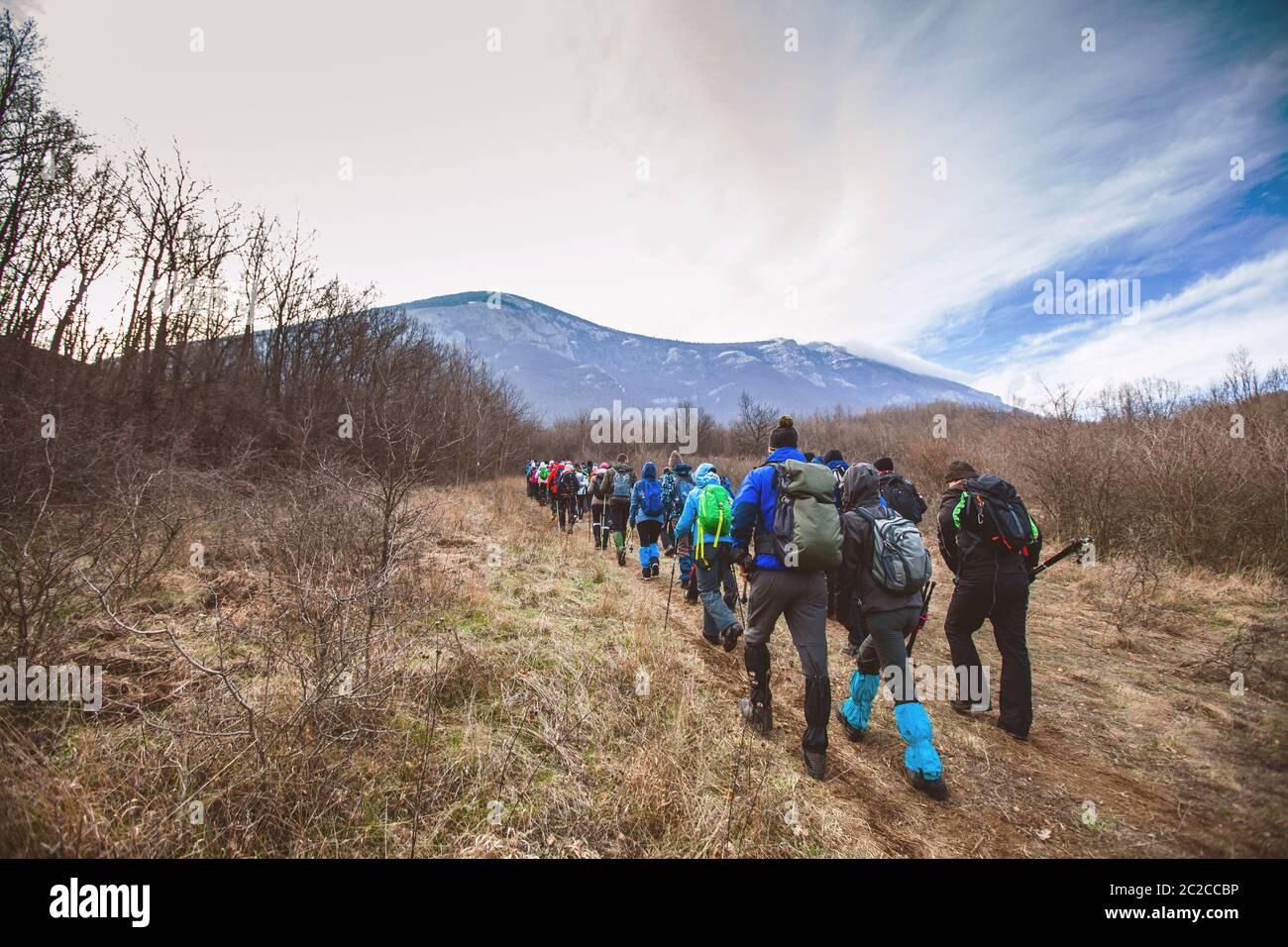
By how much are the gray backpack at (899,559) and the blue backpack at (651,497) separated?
5.45 meters

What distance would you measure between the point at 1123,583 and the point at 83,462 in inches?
707

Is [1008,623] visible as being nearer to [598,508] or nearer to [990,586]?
[990,586]

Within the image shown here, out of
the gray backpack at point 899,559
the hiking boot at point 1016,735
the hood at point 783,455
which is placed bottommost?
the hiking boot at point 1016,735

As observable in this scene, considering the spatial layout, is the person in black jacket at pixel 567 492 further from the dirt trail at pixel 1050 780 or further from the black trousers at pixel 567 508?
the dirt trail at pixel 1050 780

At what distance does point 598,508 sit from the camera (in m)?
12.2

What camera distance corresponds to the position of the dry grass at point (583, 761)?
6.94 feet

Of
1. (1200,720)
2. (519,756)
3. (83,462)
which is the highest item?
(83,462)

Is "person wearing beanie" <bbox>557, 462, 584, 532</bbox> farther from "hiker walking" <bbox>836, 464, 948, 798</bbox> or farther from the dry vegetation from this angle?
"hiker walking" <bbox>836, 464, 948, 798</bbox>

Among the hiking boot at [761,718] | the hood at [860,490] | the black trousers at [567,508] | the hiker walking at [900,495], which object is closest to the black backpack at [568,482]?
the black trousers at [567,508]

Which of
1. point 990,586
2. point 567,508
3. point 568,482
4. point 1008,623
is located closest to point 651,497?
point 990,586

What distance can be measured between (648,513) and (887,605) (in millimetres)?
5684
